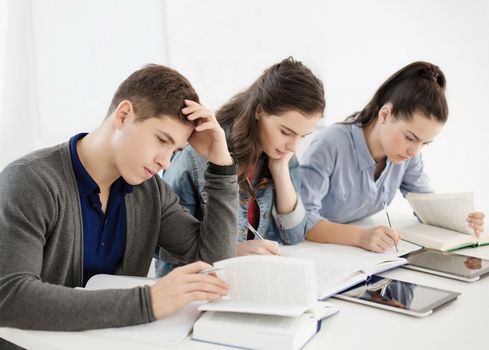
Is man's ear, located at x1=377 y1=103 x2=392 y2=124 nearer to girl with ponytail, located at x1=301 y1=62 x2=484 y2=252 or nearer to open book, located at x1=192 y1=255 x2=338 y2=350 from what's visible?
girl with ponytail, located at x1=301 y1=62 x2=484 y2=252

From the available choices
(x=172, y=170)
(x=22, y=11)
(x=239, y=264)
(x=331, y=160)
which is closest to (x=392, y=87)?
(x=331, y=160)

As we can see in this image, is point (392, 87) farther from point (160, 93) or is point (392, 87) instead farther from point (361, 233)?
point (160, 93)

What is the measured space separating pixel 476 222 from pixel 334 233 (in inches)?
16.6

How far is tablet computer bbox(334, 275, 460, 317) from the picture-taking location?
3.67 ft

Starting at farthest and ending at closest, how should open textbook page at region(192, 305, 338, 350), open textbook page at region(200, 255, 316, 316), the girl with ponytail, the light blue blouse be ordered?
1. the light blue blouse
2. the girl with ponytail
3. open textbook page at region(200, 255, 316, 316)
4. open textbook page at region(192, 305, 338, 350)

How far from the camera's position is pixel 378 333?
1.02 m

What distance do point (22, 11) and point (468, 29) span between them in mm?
2198

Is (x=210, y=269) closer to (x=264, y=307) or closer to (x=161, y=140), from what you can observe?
(x=264, y=307)

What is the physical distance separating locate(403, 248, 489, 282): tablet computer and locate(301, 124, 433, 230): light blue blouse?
0.43 metres

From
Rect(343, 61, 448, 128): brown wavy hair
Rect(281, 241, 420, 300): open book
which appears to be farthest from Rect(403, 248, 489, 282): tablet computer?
Rect(343, 61, 448, 128): brown wavy hair

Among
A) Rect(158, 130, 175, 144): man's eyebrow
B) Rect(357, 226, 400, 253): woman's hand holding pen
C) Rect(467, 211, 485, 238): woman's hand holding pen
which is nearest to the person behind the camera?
Rect(158, 130, 175, 144): man's eyebrow

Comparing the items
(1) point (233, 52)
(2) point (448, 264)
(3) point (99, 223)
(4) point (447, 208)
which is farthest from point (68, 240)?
(1) point (233, 52)

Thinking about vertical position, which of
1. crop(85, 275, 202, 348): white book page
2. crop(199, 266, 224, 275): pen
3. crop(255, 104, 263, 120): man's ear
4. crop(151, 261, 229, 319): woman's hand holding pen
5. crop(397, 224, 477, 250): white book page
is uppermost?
crop(255, 104, 263, 120): man's ear

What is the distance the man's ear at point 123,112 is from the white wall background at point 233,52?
126cm
